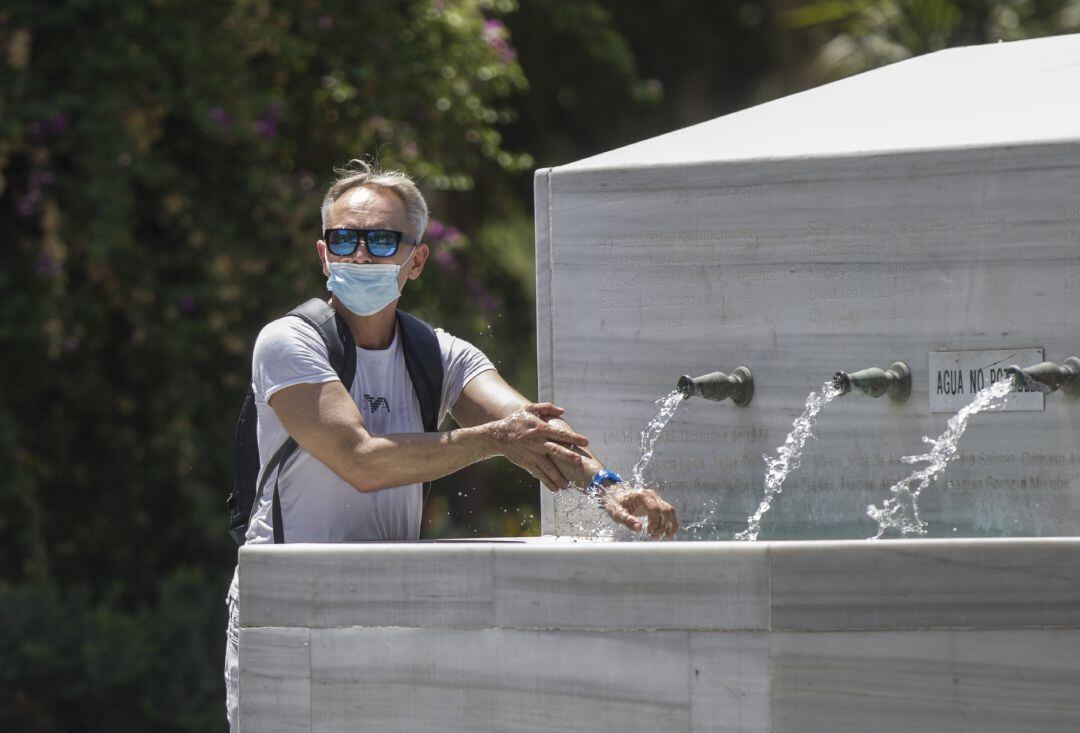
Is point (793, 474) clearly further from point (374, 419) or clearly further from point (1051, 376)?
point (374, 419)

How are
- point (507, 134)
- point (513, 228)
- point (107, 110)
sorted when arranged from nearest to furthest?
point (107, 110), point (513, 228), point (507, 134)

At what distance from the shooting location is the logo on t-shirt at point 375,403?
4315mm

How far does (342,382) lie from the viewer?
4.20 meters

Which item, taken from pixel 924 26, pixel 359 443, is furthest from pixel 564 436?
pixel 924 26

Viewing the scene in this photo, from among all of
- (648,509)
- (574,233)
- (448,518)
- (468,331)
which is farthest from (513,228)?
(648,509)

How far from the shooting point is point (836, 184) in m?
4.91

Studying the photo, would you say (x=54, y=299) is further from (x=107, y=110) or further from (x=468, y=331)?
(x=468, y=331)

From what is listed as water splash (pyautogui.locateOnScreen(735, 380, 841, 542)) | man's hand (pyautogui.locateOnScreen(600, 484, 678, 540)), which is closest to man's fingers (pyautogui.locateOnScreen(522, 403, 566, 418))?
man's hand (pyautogui.locateOnScreen(600, 484, 678, 540))

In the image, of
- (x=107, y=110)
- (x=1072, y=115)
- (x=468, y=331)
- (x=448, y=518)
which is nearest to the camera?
(x=1072, y=115)

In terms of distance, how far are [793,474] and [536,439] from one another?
1096mm

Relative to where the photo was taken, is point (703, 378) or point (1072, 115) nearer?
point (1072, 115)

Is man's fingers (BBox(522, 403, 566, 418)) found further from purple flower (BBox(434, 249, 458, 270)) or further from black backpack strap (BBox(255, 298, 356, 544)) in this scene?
purple flower (BBox(434, 249, 458, 270))

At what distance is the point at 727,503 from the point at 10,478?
17.3 feet

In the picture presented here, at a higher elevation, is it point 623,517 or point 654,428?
point 654,428
